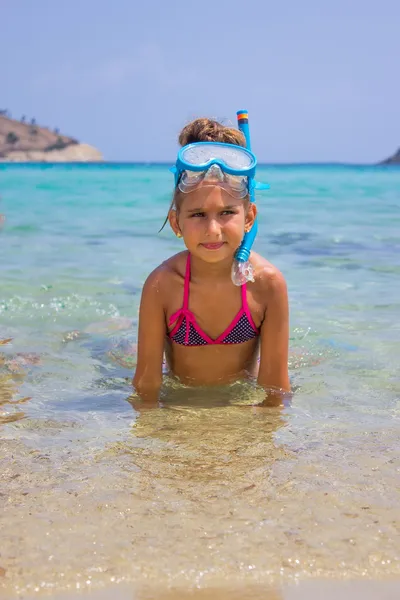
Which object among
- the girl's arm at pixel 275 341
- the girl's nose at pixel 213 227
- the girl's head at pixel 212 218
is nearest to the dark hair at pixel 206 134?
the girl's head at pixel 212 218

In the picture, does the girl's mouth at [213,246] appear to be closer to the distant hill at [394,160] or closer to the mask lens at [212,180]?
the mask lens at [212,180]

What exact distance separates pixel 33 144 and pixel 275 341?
112899mm

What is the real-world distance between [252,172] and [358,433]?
1.26 meters

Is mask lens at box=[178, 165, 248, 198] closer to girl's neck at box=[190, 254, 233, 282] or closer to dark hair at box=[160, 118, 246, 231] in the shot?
dark hair at box=[160, 118, 246, 231]

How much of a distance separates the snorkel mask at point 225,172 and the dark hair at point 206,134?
A: 0.27 ft

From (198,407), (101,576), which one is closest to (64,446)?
(198,407)

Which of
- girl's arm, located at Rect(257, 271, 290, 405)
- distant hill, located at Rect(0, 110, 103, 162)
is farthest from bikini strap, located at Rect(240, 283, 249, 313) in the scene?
distant hill, located at Rect(0, 110, 103, 162)

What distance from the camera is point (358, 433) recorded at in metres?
2.77

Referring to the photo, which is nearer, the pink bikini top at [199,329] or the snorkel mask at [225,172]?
the snorkel mask at [225,172]

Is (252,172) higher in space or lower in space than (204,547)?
higher

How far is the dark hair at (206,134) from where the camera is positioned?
336 cm

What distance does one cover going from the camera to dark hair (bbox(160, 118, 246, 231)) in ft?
11.0

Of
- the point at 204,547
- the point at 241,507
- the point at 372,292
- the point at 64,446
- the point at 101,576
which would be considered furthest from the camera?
the point at 372,292

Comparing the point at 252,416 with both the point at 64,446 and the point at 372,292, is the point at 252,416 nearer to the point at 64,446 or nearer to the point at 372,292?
the point at 64,446
